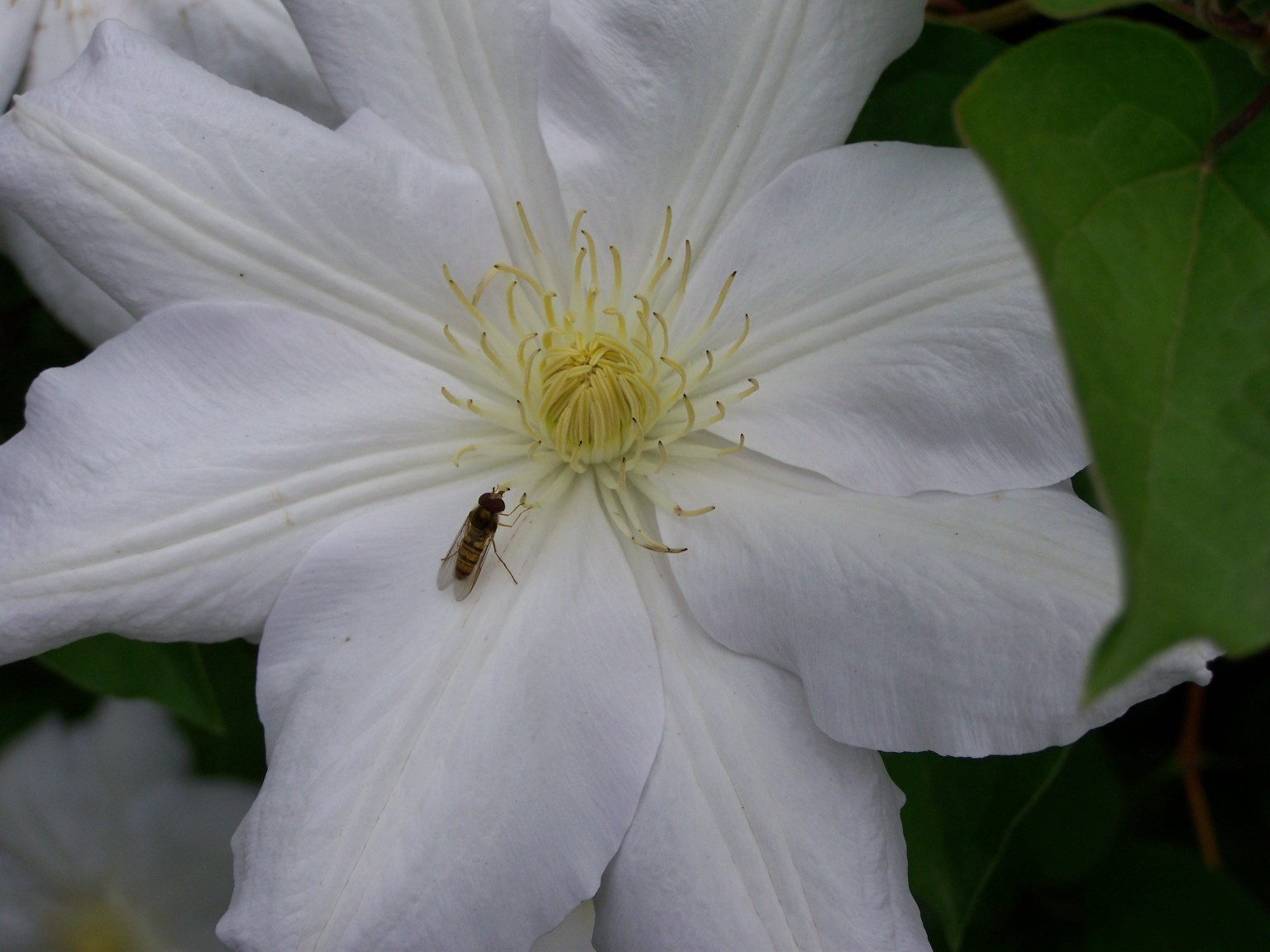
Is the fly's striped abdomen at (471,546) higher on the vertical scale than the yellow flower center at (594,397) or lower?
lower

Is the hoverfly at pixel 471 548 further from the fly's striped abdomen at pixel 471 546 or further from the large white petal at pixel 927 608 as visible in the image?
the large white petal at pixel 927 608

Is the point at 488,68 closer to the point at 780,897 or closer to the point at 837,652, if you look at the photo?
the point at 837,652

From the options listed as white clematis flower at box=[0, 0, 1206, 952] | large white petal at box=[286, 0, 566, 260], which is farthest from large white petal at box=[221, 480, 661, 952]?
large white petal at box=[286, 0, 566, 260]

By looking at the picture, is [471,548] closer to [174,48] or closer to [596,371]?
[596,371]

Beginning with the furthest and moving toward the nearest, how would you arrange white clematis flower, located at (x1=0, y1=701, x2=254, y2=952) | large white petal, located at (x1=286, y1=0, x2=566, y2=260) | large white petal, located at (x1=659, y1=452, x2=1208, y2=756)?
white clematis flower, located at (x1=0, y1=701, x2=254, y2=952)
large white petal, located at (x1=286, y1=0, x2=566, y2=260)
large white petal, located at (x1=659, y1=452, x2=1208, y2=756)

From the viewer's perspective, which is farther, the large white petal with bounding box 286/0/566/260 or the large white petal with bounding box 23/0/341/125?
the large white petal with bounding box 23/0/341/125

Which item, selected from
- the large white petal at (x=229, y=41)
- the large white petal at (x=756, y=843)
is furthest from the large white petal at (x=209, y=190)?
the large white petal at (x=756, y=843)

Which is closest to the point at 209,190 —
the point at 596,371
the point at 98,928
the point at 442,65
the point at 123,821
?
the point at 442,65

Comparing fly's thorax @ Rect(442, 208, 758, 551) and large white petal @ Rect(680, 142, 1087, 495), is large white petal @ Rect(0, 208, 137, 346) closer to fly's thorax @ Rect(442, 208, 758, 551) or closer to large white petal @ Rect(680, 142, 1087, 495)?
fly's thorax @ Rect(442, 208, 758, 551)
